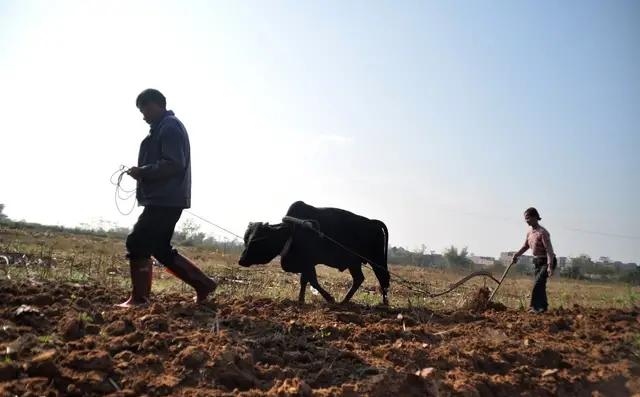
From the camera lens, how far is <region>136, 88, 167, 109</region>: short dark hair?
215 inches

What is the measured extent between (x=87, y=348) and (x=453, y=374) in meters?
2.49

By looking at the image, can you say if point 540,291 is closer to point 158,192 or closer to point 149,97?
point 158,192

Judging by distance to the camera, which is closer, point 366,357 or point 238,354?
point 238,354

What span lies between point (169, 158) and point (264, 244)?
118 inches

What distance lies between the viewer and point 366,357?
13.3 feet

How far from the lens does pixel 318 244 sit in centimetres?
809

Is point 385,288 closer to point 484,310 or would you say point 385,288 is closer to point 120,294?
point 484,310

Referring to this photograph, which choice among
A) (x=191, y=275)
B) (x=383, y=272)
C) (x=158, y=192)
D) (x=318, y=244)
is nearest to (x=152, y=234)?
(x=158, y=192)

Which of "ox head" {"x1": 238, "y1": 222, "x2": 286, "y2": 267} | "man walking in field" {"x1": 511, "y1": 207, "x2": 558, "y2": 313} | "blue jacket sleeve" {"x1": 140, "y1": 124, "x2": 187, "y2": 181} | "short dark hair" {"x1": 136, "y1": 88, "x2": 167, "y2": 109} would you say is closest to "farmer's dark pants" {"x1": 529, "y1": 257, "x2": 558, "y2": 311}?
"man walking in field" {"x1": 511, "y1": 207, "x2": 558, "y2": 313}

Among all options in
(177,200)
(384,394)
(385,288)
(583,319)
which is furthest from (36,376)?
(385,288)

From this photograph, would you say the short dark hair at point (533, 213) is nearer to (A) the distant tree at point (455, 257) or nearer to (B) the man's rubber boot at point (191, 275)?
(B) the man's rubber boot at point (191, 275)

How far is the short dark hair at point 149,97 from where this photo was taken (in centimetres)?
546

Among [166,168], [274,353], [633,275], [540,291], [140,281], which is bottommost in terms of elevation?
[274,353]

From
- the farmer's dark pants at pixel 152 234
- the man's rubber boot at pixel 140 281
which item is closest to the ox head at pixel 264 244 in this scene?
the farmer's dark pants at pixel 152 234
